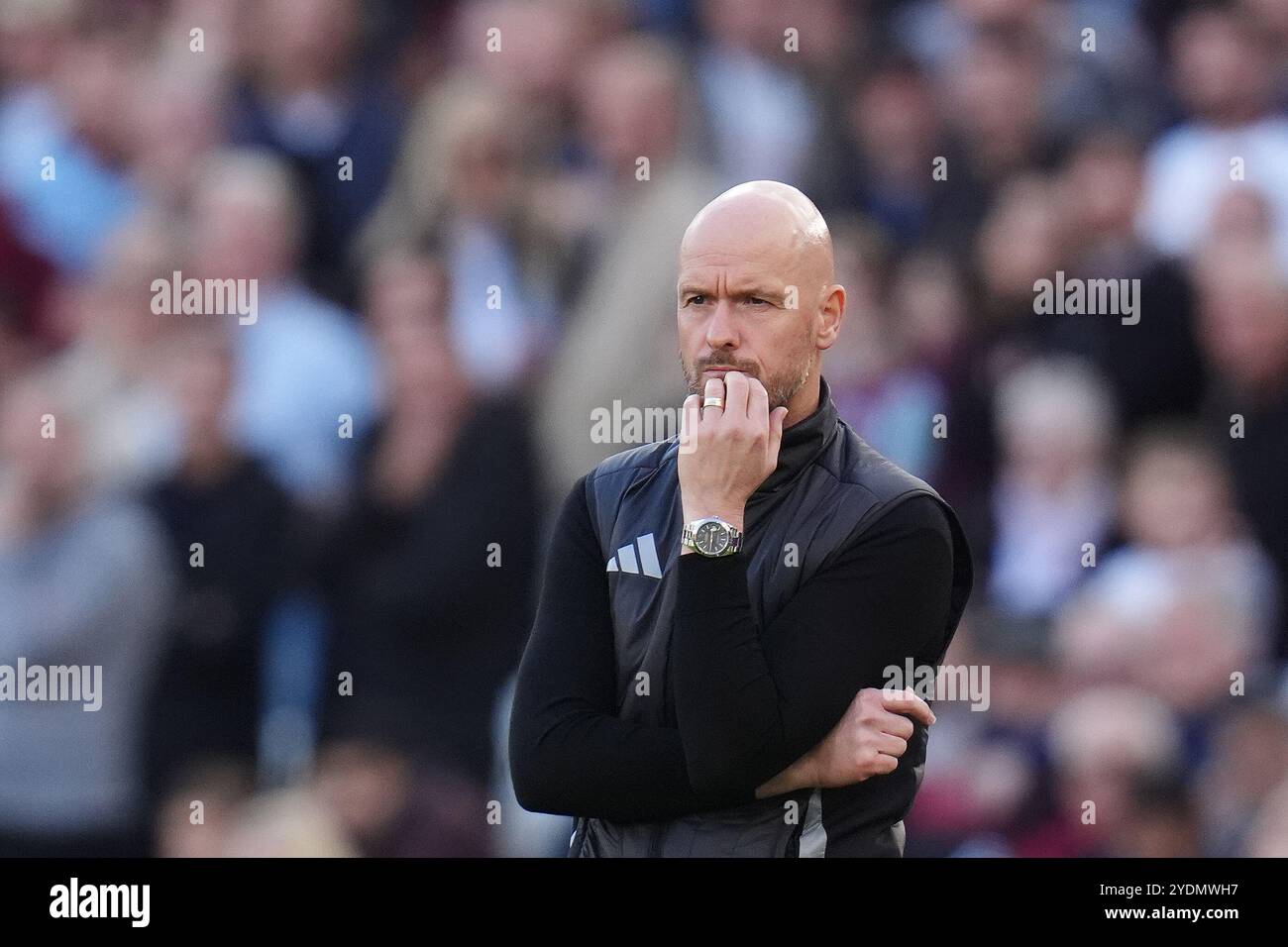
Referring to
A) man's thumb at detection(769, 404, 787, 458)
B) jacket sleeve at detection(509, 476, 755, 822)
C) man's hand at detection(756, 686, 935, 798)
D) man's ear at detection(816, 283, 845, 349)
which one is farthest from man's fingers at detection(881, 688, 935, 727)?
man's ear at detection(816, 283, 845, 349)

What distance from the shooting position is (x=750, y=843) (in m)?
2.87

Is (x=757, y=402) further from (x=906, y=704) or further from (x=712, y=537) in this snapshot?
(x=906, y=704)

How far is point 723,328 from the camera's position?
9.49 ft

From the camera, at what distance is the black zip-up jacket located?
2.75 meters

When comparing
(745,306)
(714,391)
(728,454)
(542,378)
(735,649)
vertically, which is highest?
(542,378)

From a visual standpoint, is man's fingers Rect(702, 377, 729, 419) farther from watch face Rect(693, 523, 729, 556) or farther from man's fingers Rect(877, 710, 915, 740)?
man's fingers Rect(877, 710, 915, 740)

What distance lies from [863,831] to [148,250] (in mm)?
3947

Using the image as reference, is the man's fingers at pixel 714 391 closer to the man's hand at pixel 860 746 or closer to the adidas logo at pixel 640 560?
the adidas logo at pixel 640 560

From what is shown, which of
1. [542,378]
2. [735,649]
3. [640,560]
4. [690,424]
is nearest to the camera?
[735,649]

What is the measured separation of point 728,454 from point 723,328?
0.20 m

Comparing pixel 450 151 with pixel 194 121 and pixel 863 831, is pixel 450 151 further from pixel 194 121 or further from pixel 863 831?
pixel 863 831

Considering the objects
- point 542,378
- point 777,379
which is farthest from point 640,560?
point 542,378

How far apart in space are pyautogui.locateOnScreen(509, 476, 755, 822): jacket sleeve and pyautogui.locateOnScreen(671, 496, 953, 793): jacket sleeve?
93mm

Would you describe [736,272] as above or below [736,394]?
above
